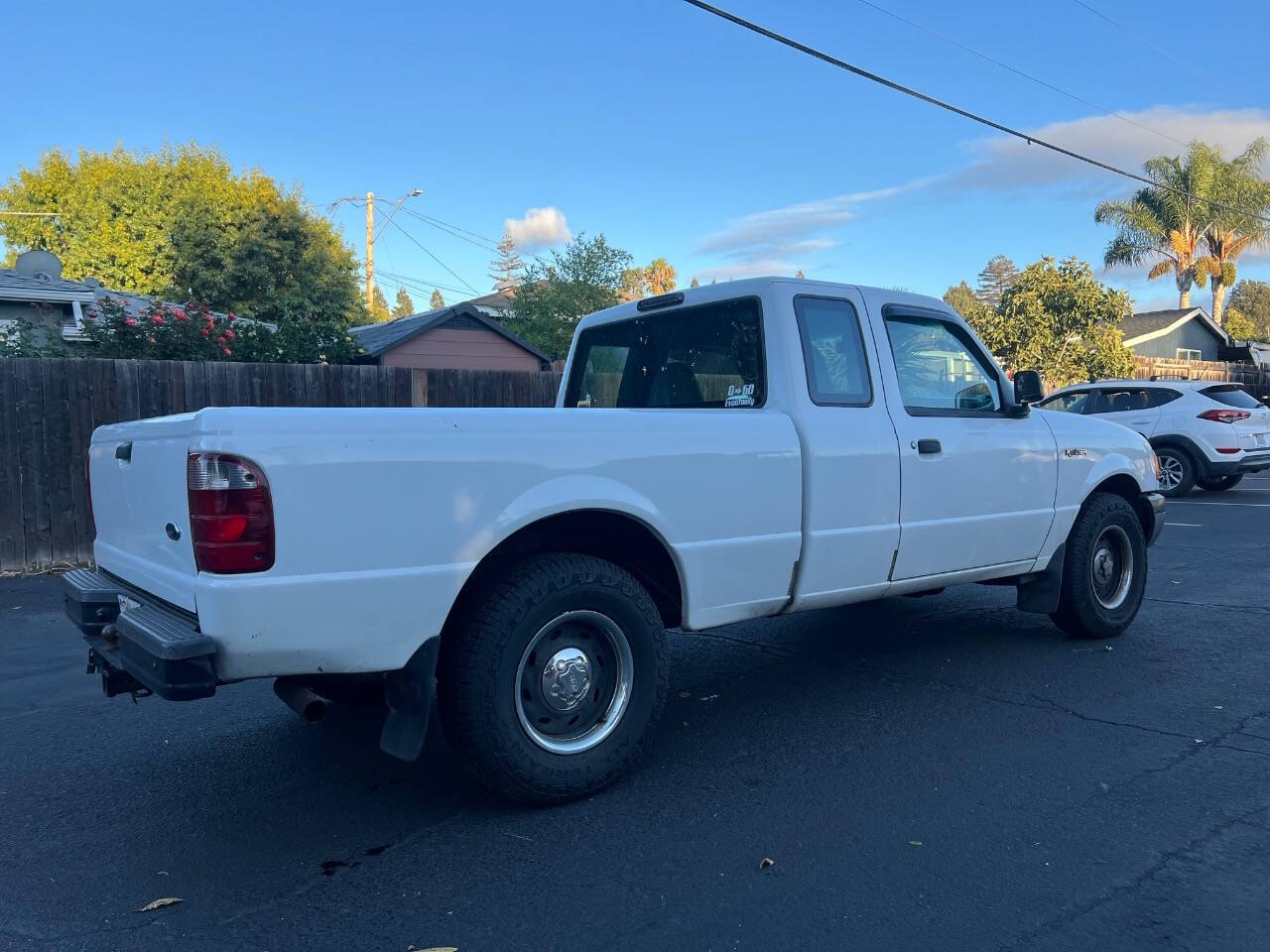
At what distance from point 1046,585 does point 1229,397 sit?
1060cm

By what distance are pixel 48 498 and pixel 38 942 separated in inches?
270

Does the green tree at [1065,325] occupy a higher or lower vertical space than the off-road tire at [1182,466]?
higher

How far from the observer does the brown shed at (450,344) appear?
2198 centimetres

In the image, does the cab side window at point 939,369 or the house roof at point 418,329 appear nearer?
the cab side window at point 939,369

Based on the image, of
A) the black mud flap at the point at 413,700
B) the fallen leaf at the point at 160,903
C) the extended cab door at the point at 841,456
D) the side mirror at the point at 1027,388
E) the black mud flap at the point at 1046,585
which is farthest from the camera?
the black mud flap at the point at 1046,585

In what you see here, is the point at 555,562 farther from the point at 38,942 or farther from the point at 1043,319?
the point at 1043,319

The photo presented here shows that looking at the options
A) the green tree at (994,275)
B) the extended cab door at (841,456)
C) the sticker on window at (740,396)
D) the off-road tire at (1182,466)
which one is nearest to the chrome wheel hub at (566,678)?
the extended cab door at (841,456)

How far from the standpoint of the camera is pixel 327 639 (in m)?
3.10

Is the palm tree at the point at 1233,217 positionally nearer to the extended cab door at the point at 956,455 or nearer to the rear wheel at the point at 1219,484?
the rear wheel at the point at 1219,484

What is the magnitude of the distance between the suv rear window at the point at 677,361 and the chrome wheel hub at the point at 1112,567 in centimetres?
284

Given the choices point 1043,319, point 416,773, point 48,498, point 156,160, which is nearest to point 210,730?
point 416,773

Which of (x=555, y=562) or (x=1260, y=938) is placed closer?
(x=1260, y=938)

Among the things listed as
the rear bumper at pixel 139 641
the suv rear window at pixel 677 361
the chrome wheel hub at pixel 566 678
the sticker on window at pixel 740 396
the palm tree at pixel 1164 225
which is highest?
the palm tree at pixel 1164 225

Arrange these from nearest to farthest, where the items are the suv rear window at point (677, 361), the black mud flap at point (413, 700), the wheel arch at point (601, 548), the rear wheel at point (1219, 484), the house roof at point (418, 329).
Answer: the black mud flap at point (413, 700), the wheel arch at point (601, 548), the suv rear window at point (677, 361), the rear wheel at point (1219, 484), the house roof at point (418, 329)
